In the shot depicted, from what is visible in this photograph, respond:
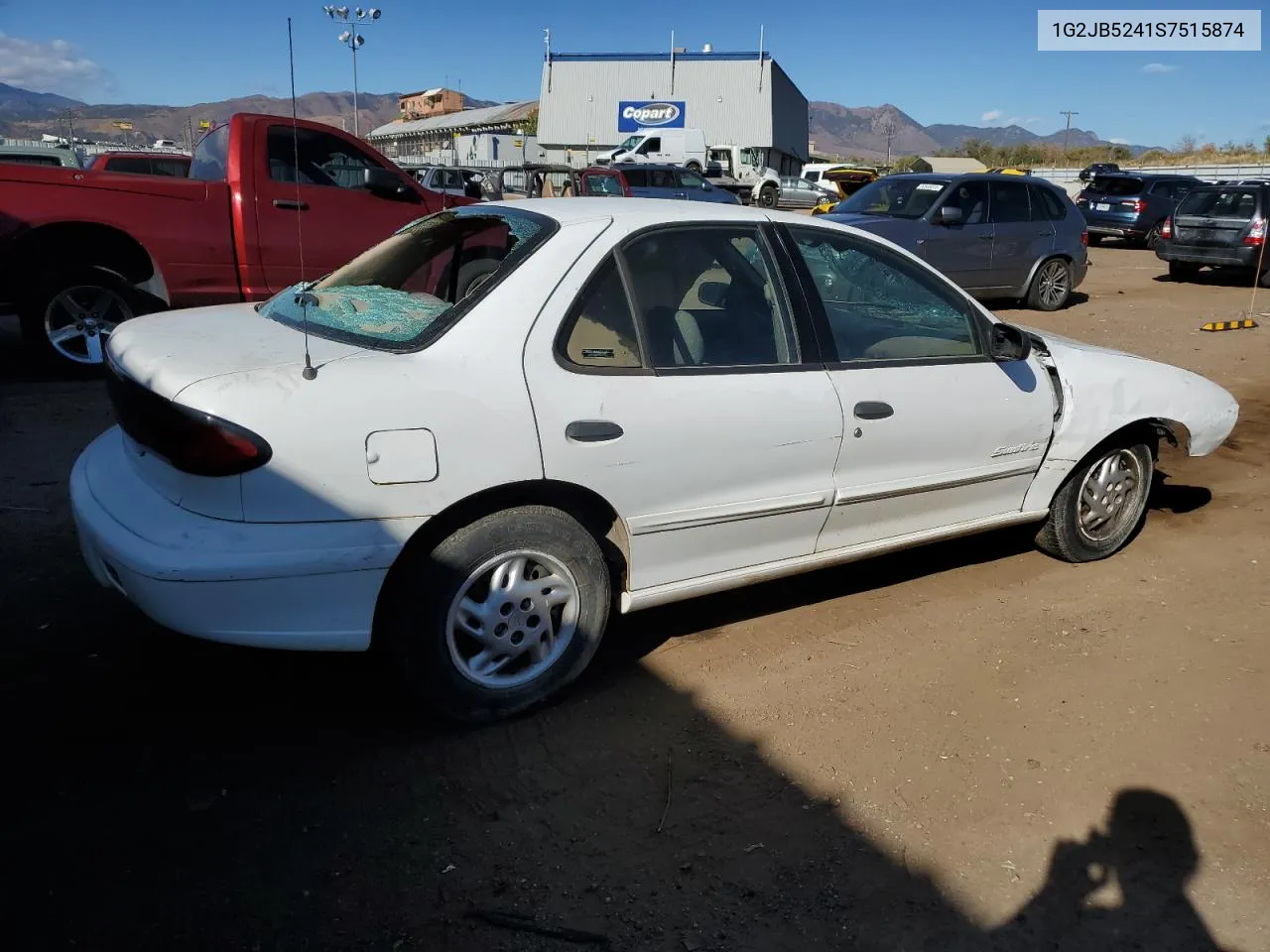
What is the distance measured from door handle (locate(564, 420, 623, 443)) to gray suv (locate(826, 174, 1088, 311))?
28.3 feet

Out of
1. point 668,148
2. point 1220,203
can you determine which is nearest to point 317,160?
point 1220,203

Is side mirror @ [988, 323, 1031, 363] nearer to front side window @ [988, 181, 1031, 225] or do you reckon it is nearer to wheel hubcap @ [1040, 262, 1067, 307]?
front side window @ [988, 181, 1031, 225]

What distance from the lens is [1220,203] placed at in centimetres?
1548

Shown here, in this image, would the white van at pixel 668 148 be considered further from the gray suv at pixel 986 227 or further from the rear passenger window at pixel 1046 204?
the gray suv at pixel 986 227

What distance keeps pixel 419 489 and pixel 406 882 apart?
102 cm

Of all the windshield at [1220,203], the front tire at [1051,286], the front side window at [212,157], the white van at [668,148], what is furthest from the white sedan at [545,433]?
the white van at [668,148]

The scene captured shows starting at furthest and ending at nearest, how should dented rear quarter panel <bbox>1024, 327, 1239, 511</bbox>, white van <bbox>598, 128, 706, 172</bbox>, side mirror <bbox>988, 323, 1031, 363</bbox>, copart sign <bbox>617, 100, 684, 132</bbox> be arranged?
copart sign <bbox>617, 100, 684, 132</bbox>, white van <bbox>598, 128, 706, 172</bbox>, dented rear quarter panel <bbox>1024, 327, 1239, 511</bbox>, side mirror <bbox>988, 323, 1031, 363</bbox>

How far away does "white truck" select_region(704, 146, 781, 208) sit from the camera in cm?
3198

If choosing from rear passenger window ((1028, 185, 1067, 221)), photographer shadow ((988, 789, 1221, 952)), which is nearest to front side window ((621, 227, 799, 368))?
photographer shadow ((988, 789, 1221, 952))

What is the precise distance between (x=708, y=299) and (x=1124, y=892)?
2199mm

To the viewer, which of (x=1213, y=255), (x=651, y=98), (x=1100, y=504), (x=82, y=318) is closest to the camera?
A: (x=1100, y=504)

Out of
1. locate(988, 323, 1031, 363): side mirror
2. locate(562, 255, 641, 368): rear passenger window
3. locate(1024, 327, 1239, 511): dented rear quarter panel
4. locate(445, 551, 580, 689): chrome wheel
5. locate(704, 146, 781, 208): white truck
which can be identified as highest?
locate(704, 146, 781, 208): white truck

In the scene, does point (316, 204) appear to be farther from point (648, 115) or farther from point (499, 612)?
point (648, 115)

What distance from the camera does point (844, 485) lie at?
355 centimetres
